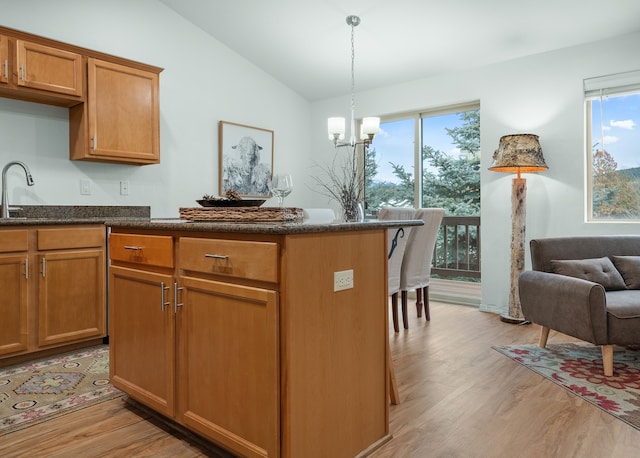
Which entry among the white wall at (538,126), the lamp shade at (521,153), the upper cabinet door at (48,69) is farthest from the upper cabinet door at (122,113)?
the lamp shade at (521,153)

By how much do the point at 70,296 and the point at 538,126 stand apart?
410cm

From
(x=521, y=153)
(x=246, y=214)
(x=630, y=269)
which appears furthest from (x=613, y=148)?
(x=246, y=214)

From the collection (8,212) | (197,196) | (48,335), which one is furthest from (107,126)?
(48,335)

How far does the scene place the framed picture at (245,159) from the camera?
4898mm

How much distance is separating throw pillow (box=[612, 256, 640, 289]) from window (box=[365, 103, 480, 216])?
1.81 metres

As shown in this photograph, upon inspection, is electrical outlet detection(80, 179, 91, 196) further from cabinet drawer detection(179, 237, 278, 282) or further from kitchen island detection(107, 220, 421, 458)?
cabinet drawer detection(179, 237, 278, 282)

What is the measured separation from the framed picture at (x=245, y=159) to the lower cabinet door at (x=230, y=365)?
10.5 feet

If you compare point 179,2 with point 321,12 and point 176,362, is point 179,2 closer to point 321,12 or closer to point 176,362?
point 321,12

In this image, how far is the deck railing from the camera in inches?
205

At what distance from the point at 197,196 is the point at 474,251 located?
3128 mm

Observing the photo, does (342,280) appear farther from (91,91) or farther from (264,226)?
(91,91)

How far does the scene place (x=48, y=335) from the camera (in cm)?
305

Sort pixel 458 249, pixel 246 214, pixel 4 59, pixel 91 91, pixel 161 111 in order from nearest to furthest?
pixel 246 214
pixel 4 59
pixel 91 91
pixel 161 111
pixel 458 249

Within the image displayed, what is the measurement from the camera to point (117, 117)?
145 inches
